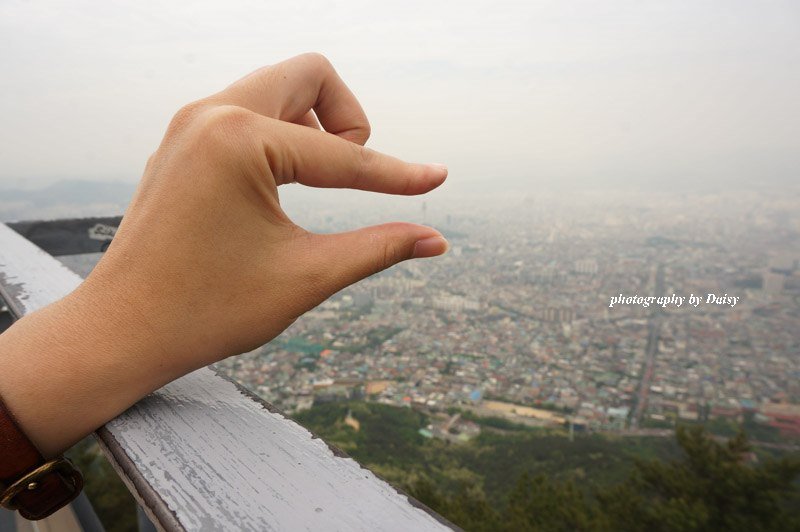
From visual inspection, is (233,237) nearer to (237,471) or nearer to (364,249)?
(364,249)

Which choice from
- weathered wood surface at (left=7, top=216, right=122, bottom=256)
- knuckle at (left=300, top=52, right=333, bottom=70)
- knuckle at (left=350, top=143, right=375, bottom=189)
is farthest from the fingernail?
weathered wood surface at (left=7, top=216, right=122, bottom=256)

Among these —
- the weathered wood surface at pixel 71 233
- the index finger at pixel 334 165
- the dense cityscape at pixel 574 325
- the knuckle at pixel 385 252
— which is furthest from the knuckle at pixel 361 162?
the dense cityscape at pixel 574 325

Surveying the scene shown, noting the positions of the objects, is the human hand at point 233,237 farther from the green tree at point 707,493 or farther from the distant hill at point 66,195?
the distant hill at point 66,195

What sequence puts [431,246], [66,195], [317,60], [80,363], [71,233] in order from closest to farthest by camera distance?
[80,363] < [431,246] < [317,60] < [71,233] < [66,195]

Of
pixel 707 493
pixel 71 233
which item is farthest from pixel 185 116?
pixel 707 493

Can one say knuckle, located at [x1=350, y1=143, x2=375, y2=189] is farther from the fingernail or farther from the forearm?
the forearm

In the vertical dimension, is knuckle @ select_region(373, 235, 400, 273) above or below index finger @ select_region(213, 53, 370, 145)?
below
